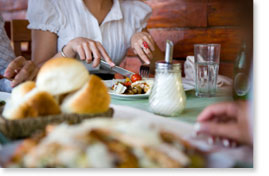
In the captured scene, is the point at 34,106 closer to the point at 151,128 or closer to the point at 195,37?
the point at 151,128

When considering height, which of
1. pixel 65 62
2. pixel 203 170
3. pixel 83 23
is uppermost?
pixel 83 23

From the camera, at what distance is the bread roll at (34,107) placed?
0.83ft

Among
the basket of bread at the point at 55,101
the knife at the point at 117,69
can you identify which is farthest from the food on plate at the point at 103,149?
the knife at the point at 117,69

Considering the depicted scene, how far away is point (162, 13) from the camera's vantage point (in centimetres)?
89

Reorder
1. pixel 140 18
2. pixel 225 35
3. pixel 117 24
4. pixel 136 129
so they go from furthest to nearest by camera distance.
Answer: pixel 140 18 < pixel 117 24 < pixel 225 35 < pixel 136 129

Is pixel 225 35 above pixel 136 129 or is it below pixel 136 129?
above

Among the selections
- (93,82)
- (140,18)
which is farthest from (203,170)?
(140,18)

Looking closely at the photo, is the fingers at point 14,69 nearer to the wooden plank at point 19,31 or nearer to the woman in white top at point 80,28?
the woman in white top at point 80,28

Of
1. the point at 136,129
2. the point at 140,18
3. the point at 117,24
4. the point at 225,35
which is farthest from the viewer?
the point at 140,18

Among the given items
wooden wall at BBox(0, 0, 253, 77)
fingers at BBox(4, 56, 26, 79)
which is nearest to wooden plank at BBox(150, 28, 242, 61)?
wooden wall at BBox(0, 0, 253, 77)

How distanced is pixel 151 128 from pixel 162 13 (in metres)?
0.70

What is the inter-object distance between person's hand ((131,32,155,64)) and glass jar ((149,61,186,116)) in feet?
0.77

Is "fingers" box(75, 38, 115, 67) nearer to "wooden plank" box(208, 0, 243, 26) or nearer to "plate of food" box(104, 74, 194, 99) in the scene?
"plate of food" box(104, 74, 194, 99)
